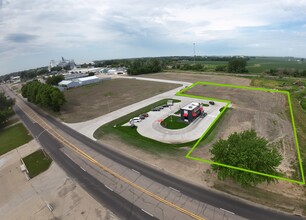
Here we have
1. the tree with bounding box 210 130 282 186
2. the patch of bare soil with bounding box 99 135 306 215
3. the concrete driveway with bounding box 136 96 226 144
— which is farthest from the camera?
the concrete driveway with bounding box 136 96 226 144

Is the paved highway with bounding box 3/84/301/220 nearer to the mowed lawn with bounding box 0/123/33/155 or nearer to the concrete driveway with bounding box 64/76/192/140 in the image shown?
the concrete driveway with bounding box 64/76/192/140

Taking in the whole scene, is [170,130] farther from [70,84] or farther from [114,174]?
[70,84]

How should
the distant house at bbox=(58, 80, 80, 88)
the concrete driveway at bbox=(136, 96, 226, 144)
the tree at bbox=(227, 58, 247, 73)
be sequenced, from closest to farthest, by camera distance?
the concrete driveway at bbox=(136, 96, 226, 144) < the distant house at bbox=(58, 80, 80, 88) < the tree at bbox=(227, 58, 247, 73)

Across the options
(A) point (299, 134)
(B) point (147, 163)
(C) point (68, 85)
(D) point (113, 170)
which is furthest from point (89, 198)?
(C) point (68, 85)

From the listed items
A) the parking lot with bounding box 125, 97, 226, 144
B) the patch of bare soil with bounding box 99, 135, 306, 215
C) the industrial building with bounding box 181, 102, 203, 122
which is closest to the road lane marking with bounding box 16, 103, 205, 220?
the patch of bare soil with bounding box 99, 135, 306, 215

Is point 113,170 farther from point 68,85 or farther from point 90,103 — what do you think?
point 68,85

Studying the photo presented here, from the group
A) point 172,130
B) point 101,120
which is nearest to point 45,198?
point 172,130
